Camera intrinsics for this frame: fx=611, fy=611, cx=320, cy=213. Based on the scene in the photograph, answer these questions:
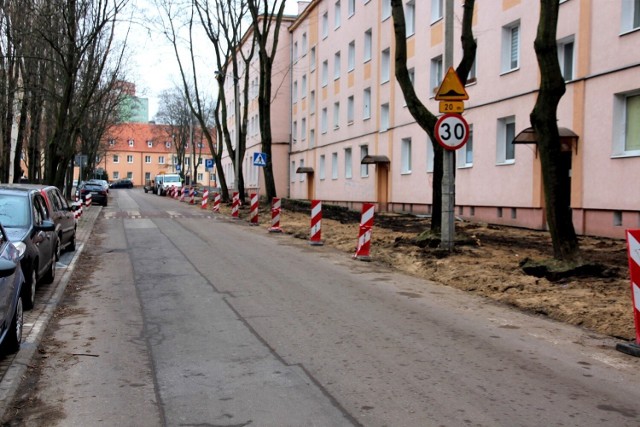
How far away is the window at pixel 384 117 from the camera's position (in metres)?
31.6

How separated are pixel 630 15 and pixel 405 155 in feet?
46.4

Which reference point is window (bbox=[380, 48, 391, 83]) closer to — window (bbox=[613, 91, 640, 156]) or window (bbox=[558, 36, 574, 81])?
window (bbox=[558, 36, 574, 81])

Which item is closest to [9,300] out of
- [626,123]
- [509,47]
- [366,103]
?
[626,123]

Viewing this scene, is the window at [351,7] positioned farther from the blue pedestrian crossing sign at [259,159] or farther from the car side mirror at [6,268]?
the car side mirror at [6,268]

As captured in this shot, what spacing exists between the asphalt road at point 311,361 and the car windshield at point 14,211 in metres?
1.32

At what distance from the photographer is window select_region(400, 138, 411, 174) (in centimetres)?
2911

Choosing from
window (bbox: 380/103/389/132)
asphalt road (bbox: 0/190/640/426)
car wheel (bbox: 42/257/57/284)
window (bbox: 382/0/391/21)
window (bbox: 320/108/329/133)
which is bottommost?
asphalt road (bbox: 0/190/640/426)

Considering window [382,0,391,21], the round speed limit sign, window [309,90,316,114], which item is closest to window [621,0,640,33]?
the round speed limit sign

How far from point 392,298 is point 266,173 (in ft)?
68.5

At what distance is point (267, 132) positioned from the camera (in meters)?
29.4

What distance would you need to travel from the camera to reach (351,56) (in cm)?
3691

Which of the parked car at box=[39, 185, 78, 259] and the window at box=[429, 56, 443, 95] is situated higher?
the window at box=[429, 56, 443, 95]

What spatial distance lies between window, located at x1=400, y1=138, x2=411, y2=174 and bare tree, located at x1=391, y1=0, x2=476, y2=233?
1452 centimetres

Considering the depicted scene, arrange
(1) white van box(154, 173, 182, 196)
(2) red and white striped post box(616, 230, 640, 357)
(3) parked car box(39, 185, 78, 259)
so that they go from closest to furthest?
1. (2) red and white striped post box(616, 230, 640, 357)
2. (3) parked car box(39, 185, 78, 259)
3. (1) white van box(154, 173, 182, 196)
